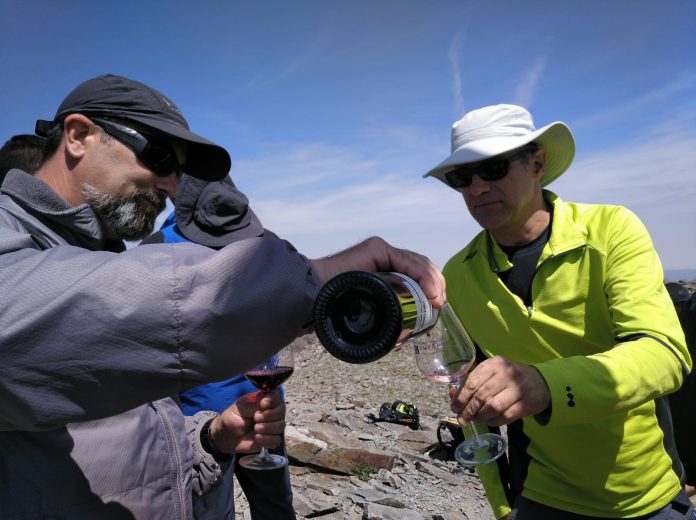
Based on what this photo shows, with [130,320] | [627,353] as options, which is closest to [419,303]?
[130,320]

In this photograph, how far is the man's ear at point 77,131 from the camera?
1997 millimetres

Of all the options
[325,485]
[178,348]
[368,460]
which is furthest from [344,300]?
[368,460]

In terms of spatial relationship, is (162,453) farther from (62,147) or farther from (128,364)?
(62,147)

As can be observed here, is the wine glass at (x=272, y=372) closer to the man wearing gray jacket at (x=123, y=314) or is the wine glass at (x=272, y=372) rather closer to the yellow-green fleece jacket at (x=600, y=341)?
the man wearing gray jacket at (x=123, y=314)

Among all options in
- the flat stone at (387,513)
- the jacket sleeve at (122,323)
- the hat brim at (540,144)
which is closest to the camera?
the jacket sleeve at (122,323)

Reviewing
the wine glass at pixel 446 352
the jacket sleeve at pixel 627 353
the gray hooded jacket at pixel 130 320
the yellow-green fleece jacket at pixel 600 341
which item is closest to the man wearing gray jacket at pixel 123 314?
the gray hooded jacket at pixel 130 320

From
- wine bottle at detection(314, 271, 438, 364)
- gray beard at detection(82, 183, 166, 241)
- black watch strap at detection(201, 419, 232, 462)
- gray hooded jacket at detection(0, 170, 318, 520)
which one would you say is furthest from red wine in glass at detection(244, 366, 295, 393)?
gray hooded jacket at detection(0, 170, 318, 520)

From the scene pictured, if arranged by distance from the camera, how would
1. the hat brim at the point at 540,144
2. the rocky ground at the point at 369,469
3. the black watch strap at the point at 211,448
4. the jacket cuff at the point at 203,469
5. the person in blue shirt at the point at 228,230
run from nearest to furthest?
1. the jacket cuff at the point at 203,469
2. the black watch strap at the point at 211,448
3. the hat brim at the point at 540,144
4. the person in blue shirt at the point at 228,230
5. the rocky ground at the point at 369,469

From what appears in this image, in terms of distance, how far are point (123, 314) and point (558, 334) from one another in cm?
232

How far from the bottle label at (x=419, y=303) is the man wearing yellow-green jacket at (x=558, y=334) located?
0.52 m

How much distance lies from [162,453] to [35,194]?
0.99 meters

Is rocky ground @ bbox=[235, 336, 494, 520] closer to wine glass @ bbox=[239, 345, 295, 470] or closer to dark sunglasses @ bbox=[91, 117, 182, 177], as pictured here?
wine glass @ bbox=[239, 345, 295, 470]

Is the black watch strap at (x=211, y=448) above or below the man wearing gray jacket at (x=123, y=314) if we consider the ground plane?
below

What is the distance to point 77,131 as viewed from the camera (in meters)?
2.02
